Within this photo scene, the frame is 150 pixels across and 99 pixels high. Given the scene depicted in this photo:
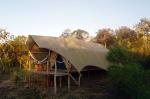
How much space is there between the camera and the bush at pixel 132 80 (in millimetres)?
12216

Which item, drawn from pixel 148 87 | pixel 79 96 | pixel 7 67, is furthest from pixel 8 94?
pixel 7 67

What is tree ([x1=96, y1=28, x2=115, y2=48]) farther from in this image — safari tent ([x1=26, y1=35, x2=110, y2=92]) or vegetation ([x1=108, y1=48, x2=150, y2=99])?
vegetation ([x1=108, y1=48, x2=150, y2=99])

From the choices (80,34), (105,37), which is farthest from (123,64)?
(80,34)

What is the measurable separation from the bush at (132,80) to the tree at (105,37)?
21.6 m

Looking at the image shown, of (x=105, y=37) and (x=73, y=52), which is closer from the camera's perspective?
(x=73, y=52)

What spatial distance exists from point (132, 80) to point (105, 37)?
938 inches

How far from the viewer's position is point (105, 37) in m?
36.1

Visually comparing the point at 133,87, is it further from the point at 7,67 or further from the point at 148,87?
the point at 7,67

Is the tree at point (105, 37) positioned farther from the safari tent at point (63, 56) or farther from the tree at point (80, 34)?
the safari tent at point (63, 56)

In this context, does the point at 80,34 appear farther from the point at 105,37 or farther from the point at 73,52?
the point at 73,52

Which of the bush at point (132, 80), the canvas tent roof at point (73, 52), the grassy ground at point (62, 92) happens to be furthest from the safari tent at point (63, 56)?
the bush at point (132, 80)

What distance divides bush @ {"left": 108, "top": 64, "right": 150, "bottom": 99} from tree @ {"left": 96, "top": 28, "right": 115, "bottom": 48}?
2165 cm

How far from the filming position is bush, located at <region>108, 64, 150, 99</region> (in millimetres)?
12216

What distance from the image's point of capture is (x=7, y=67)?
2717cm
